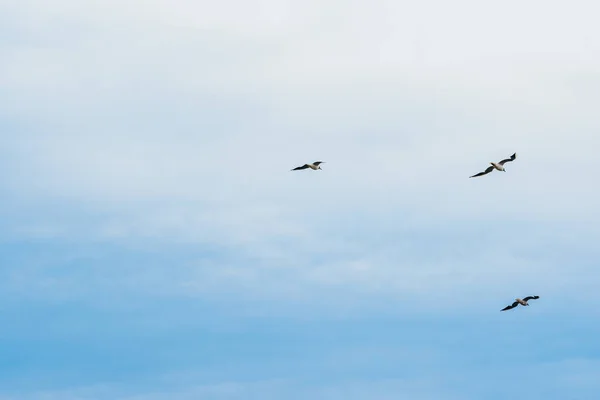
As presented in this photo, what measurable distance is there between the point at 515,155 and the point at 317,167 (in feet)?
107

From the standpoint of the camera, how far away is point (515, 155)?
18188cm

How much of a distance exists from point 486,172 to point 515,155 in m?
5.51

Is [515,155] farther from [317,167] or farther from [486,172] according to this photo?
[317,167]

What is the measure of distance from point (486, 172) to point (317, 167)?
27.7 metres

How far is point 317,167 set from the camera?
18325 cm

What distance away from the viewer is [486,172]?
18188 centimetres

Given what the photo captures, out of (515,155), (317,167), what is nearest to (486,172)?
(515,155)
